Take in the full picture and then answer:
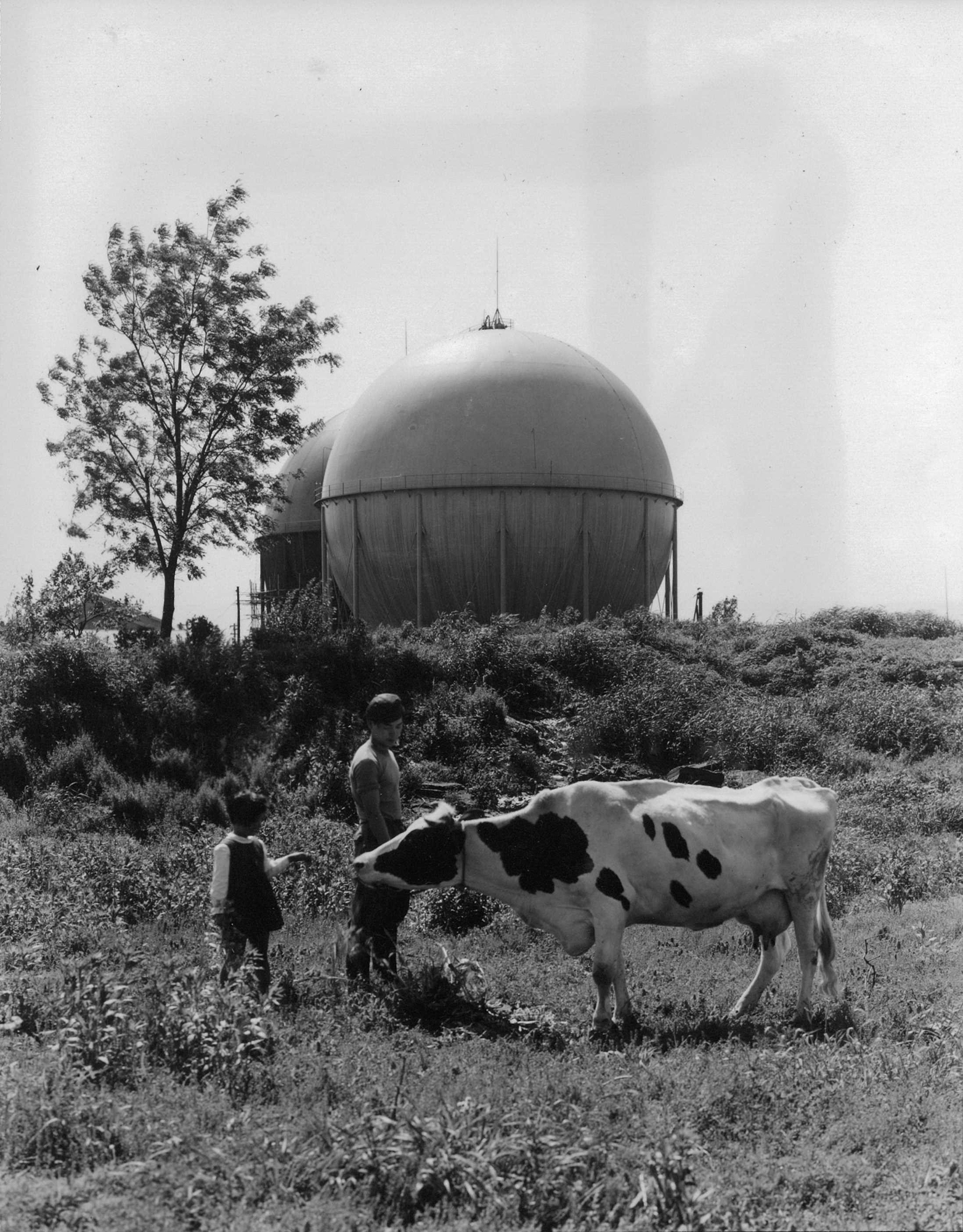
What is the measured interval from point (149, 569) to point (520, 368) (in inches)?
408

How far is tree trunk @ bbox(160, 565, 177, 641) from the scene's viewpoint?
80.9ft

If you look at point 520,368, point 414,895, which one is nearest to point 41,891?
point 414,895

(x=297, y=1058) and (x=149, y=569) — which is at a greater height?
(x=149, y=569)

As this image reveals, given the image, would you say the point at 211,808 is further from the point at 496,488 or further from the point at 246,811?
the point at 496,488

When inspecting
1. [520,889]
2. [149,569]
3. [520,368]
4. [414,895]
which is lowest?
[414,895]

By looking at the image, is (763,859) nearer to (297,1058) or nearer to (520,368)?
(297,1058)

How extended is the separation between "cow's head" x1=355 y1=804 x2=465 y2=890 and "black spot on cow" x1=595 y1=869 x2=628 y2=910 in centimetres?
93

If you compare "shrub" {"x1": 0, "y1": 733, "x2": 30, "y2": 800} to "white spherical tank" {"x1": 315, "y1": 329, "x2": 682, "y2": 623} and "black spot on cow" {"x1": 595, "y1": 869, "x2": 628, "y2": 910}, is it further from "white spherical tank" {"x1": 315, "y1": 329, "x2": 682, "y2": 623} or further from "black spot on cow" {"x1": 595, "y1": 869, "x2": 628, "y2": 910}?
"black spot on cow" {"x1": 595, "y1": 869, "x2": 628, "y2": 910}

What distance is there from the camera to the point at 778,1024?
7848 mm

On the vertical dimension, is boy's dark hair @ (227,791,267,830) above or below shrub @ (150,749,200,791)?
above

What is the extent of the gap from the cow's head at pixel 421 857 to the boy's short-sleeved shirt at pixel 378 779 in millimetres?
364

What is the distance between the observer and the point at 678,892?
8.44 m

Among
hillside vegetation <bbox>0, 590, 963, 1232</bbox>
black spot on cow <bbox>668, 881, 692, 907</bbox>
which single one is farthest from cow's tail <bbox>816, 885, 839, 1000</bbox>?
black spot on cow <bbox>668, 881, 692, 907</bbox>

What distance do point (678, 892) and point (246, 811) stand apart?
9.76ft
